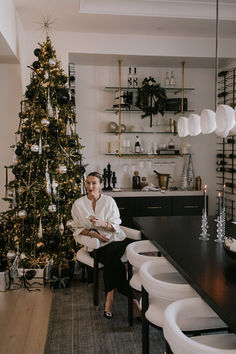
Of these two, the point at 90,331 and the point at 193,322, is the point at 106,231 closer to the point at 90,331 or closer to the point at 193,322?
the point at 90,331

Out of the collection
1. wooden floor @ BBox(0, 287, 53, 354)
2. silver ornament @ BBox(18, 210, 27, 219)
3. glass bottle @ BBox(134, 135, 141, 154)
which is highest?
glass bottle @ BBox(134, 135, 141, 154)

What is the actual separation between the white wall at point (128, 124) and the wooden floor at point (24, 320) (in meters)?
2.55

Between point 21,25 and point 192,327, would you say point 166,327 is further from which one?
point 21,25

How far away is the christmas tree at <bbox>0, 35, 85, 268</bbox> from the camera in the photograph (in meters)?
4.22

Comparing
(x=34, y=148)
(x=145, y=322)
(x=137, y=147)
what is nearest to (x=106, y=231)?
(x=34, y=148)

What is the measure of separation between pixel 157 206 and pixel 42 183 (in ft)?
6.59

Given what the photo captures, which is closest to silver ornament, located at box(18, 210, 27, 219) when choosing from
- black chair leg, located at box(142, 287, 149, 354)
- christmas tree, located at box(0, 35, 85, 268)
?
christmas tree, located at box(0, 35, 85, 268)

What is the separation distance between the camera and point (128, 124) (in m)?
5.98

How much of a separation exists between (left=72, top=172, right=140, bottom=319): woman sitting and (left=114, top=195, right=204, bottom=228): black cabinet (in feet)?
5.60

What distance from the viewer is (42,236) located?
14.0ft

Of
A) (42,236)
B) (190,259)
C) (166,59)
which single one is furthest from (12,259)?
(166,59)

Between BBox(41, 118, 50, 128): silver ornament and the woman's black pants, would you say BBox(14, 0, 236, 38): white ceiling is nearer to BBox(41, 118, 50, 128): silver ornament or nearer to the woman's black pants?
BBox(41, 118, 50, 128): silver ornament

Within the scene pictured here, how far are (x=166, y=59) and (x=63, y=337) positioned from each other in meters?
4.15

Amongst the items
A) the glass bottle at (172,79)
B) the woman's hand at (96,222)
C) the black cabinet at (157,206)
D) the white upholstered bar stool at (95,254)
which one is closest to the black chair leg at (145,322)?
the white upholstered bar stool at (95,254)
